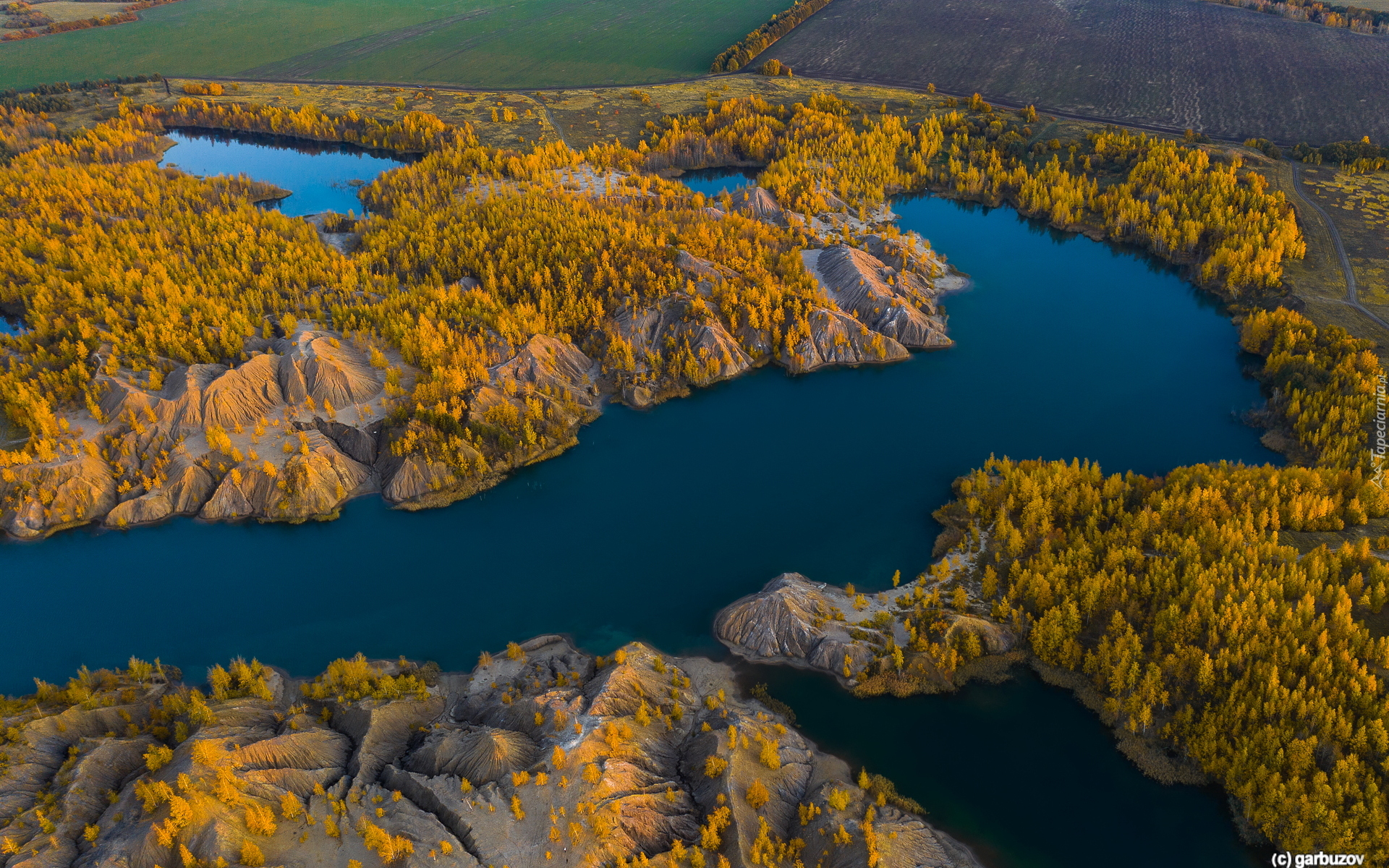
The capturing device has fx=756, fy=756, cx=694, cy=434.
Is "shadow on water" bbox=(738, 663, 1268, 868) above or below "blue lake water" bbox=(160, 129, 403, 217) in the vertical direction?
below

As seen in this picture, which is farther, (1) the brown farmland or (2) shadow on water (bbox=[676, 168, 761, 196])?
(1) the brown farmland

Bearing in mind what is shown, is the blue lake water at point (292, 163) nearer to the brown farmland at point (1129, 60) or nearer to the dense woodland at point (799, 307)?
the dense woodland at point (799, 307)

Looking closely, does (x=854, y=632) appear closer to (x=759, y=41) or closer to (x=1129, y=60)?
(x=1129, y=60)

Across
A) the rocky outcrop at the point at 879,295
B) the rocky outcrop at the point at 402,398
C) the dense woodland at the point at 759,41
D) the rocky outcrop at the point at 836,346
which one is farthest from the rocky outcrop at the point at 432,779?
the dense woodland at the point at 759,41

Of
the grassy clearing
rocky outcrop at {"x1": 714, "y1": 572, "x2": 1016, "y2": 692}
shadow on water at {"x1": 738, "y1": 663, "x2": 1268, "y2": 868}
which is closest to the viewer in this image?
shadow on water at {"x1": 738, "y1": 663, "x2": 1268, "y2": 868}

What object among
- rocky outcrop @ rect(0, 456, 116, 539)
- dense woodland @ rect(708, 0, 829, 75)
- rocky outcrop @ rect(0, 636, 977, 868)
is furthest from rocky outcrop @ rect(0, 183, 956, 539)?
dense woodland @ rect(708, 0, 829, 75)

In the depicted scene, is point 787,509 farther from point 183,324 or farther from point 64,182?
point 64,182

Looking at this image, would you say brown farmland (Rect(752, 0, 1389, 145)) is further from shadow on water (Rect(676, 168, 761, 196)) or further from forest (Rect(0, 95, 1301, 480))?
shadow on water (Rect(676, 168, 761, 196))

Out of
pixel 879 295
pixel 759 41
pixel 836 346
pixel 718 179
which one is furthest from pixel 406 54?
pixel 836 346
